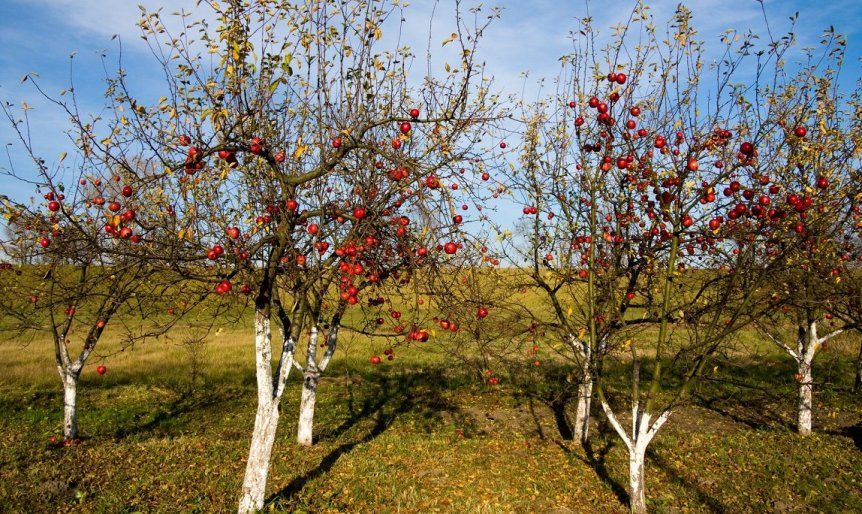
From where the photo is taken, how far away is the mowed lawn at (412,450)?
8.38 meters

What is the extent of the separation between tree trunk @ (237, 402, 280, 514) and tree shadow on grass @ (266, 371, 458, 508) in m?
0.62

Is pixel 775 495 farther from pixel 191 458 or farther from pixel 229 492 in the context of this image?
pixel 191 458

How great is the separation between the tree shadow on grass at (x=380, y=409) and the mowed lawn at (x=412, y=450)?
6 centimetres

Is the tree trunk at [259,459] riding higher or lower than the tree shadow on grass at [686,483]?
higher

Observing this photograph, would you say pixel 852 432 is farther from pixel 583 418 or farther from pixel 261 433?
pixel 261 433

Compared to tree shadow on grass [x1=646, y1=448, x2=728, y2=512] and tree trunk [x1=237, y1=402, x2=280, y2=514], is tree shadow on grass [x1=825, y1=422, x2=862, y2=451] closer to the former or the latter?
tree shadow on grass [x1=646, y1=448, x2=728, y2=512]

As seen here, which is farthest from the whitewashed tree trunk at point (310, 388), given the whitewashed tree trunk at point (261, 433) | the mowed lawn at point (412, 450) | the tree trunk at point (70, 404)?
the tree trunk at point (70, 404)

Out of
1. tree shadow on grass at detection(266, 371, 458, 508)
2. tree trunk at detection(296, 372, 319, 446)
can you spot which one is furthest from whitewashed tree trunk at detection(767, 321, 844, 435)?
tree trunk at detection(296, 372, 319, 446)

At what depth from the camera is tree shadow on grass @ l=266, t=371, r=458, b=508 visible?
30.3ft

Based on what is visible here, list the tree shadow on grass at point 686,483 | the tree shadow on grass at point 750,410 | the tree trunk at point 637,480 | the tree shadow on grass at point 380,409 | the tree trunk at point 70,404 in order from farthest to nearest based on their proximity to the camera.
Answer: the tree shadow on grass at point 750,410
the tree trunk at point 70,404
the tree shadow on grass at point 380,409
the tree shadow on grass at point 686,483
the tree trunk at point 637,480

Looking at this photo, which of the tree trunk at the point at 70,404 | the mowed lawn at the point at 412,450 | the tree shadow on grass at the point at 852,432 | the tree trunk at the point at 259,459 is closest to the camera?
the tree trunk at the point at 259,459

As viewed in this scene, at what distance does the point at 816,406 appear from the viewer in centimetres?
1470

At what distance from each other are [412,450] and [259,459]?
15.6ft

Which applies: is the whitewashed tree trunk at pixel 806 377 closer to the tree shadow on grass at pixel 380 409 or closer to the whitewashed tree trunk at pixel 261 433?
the tree shadow on grass at pixel 380 409
